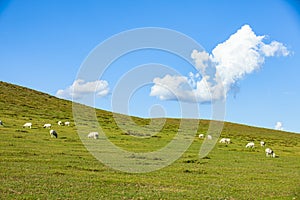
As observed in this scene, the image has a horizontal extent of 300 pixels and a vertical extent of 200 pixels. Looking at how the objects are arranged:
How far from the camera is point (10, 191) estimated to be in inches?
688

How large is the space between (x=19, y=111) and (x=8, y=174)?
192 ft

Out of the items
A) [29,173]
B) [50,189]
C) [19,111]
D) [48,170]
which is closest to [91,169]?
[48,170]

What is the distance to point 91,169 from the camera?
1041 inches

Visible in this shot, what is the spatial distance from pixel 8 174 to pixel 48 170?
307cm

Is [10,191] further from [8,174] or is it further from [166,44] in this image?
[166,44]

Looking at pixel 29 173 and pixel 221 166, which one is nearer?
pixel 29 173

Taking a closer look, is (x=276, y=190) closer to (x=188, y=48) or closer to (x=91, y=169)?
(x=91, y=169)

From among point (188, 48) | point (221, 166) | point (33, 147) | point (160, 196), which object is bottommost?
point (160, 196)

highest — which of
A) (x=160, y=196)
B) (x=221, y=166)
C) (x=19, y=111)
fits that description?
(x=19, y=111)

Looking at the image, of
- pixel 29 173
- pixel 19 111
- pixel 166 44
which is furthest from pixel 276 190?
pixel 19 111

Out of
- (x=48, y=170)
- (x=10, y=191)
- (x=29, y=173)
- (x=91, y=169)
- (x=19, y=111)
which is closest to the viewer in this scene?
(x=10, y=191)

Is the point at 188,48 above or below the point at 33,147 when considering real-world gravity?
above

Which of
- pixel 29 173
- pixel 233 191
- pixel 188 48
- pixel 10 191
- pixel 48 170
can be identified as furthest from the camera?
pixel 188 48

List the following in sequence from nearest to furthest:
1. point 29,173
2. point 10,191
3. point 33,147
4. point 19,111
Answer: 1. point 10,191
2. point 29,173
3. point 33,147
4. point 19,111
